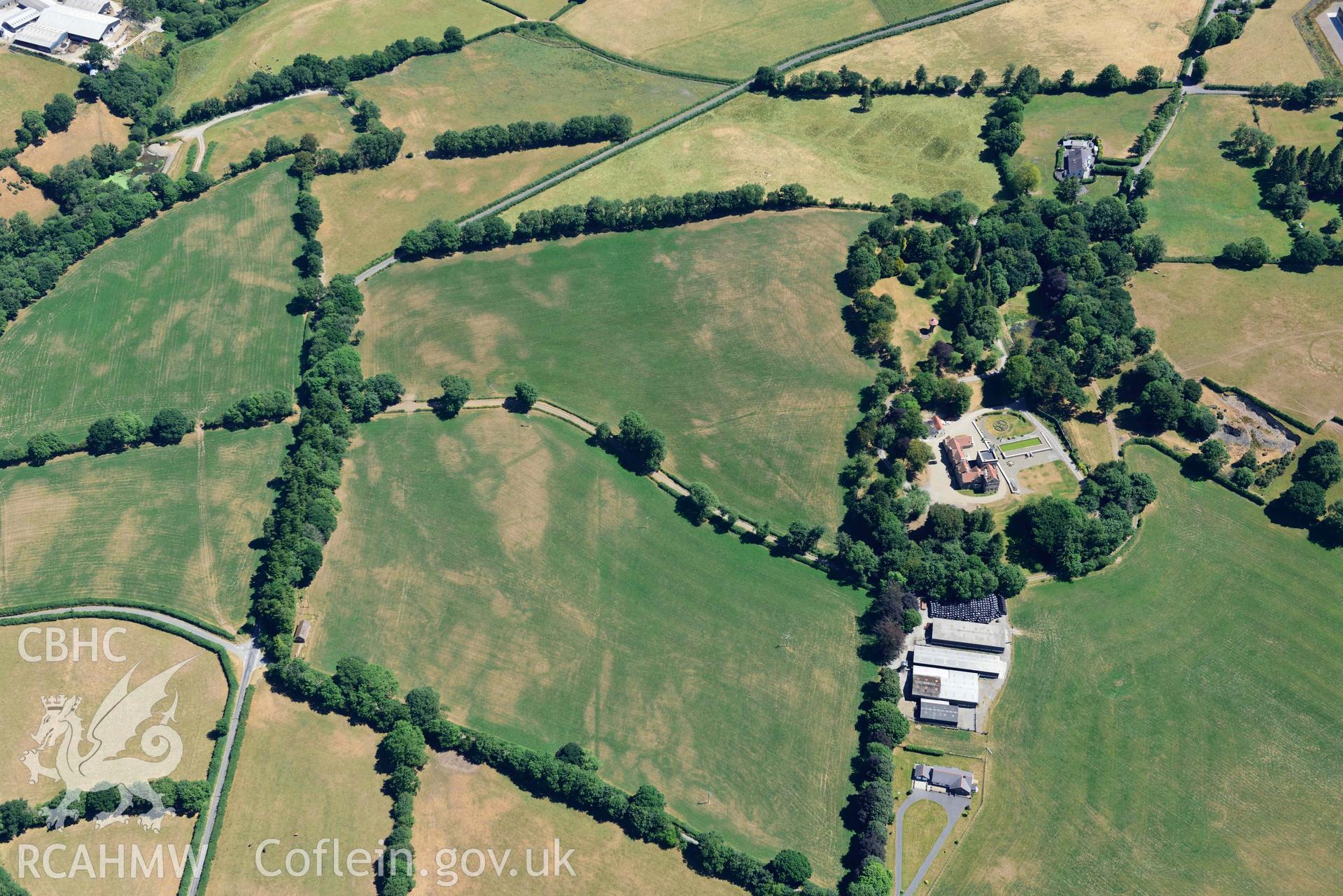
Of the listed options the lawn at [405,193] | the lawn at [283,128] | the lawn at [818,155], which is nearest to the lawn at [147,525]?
the lawn at [405,193]

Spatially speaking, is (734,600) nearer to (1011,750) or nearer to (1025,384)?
(1011,750)

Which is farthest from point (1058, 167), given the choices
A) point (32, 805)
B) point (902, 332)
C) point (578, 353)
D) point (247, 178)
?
point (32, 805)

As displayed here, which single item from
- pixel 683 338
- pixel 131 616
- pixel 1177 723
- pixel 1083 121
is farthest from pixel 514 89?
pixel 1177 723

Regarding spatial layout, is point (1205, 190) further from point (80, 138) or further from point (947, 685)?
point (80, 138)

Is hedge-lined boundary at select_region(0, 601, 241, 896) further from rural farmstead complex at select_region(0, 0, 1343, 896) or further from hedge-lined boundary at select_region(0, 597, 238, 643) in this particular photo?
rural farmstead complex at select_region(0, 0, 1343, 896)

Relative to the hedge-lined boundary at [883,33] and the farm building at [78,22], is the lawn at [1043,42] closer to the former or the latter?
the hedge-lined boundary at [883,33]

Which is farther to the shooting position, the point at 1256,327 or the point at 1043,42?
the point at 1043,42

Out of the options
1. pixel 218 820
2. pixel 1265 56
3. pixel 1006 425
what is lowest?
pixel 218 820
